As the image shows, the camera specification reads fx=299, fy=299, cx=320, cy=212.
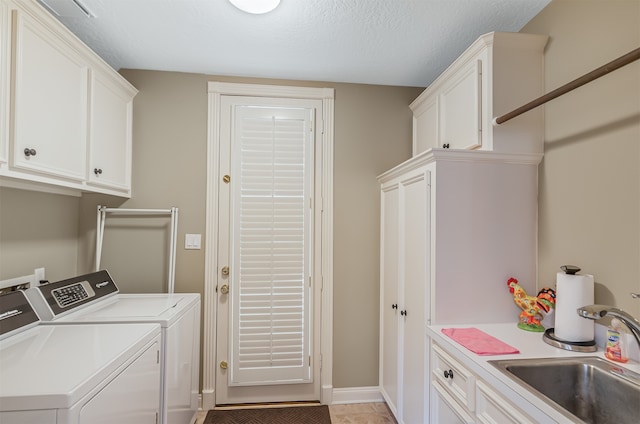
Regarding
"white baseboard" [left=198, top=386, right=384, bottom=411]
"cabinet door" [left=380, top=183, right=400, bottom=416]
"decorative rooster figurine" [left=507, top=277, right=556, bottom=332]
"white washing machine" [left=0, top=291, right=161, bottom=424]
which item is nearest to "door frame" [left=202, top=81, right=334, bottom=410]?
"white baseboard" [left=198, top=386, right=384, bottom=411]

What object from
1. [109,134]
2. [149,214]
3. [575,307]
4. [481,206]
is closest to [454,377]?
[575,307]

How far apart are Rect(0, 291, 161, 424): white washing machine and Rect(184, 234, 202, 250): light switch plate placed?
2.79 ft

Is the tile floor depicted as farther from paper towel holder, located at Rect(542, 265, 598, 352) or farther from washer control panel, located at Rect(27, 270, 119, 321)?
paper towel holder, located at Rect(542, 265, 598, 352)

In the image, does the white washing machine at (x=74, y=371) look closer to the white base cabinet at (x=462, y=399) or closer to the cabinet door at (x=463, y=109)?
the white base cabinet at (x=462, y=399)

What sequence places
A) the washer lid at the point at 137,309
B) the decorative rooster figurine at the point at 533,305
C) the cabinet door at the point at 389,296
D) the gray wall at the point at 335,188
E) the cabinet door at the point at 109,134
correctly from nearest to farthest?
1. the decorative rooster figurine at the point at 533,305
2. the washer lid at the point at 137,309
3. the cabinet door at the point at 109,134
4. the cabinet door at the point at 389,296
5. the gray wall at the point at 335,188

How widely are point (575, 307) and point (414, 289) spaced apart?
713 millimetres

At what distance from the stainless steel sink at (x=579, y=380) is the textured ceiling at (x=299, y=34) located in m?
1.70

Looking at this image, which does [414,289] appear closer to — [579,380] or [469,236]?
[469,236]

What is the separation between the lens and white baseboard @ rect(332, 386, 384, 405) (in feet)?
7.62

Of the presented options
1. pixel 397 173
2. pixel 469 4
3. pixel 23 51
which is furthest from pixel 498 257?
pixel 23 51

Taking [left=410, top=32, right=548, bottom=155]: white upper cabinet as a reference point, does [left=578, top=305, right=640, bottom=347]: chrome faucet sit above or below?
below

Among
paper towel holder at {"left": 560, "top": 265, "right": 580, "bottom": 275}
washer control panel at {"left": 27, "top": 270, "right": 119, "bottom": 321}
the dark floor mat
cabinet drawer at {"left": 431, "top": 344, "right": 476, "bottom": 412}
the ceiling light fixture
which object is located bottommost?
the dark floor mat

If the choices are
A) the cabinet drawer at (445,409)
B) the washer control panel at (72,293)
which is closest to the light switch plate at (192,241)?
the washer control panel at (72,293)

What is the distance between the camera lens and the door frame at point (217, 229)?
2234 mm
